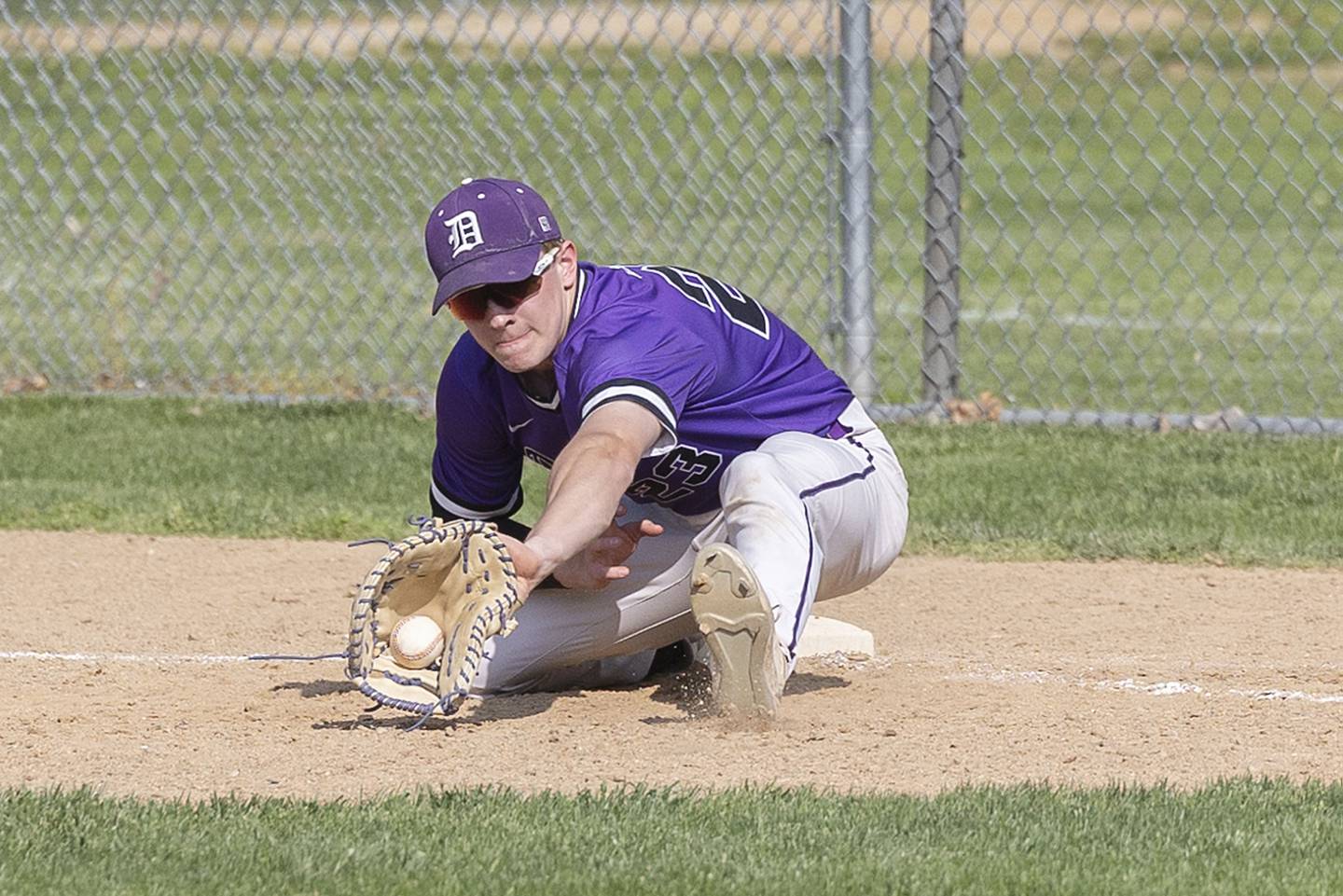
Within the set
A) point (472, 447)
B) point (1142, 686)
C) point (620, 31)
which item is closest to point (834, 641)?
point (1142, 686)

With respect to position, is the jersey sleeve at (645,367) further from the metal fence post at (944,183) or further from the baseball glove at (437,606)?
the metal fence post at (944,183)

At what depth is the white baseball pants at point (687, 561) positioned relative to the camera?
4.23m

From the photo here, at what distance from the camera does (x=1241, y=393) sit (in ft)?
28.8

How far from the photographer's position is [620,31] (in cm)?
2044

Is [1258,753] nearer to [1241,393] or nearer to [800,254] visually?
[1241,393]

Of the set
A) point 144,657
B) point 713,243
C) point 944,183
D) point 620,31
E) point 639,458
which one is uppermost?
point 639,458

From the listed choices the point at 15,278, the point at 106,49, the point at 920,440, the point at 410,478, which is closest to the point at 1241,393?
the point at 920,440

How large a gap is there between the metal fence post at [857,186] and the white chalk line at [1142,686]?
3216mm

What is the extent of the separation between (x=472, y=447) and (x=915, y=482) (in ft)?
9.15

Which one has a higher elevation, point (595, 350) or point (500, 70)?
point (595, 350)

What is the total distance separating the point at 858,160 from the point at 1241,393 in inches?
84.5

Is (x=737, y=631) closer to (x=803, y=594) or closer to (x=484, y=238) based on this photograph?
(x=803, y=594)

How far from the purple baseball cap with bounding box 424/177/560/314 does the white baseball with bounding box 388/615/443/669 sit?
669 millimetres

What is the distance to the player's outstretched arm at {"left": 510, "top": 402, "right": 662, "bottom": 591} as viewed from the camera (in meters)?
3.75
